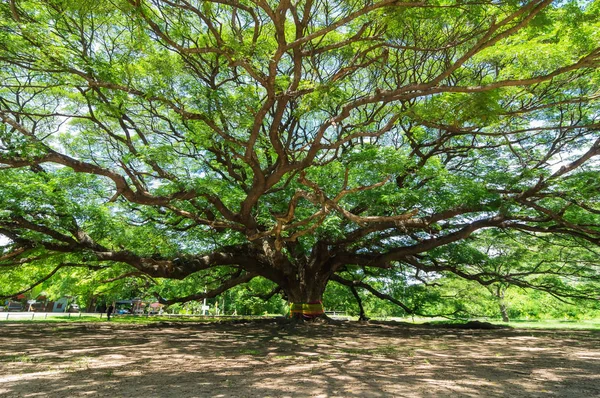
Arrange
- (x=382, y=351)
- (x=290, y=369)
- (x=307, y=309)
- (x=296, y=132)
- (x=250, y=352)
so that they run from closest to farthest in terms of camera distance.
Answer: (x=290, y=369) < (x=250, y=352) < (x=382, y=351) < (x=296, y=132) < (x=307, y=309)

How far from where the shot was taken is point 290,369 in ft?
14.1

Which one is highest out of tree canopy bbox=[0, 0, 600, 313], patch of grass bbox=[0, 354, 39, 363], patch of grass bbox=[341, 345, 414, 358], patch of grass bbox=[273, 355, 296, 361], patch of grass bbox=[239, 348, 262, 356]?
tree canopy bbox=[0, 0, 600, 313]

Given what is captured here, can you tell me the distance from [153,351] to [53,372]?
1.87 m

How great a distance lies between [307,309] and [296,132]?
523cm

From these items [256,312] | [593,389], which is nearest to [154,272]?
[593,389]

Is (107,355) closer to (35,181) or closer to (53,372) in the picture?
(53,372)

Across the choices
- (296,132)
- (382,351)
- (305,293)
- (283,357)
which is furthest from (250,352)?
(296,132)

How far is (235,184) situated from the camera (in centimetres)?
913

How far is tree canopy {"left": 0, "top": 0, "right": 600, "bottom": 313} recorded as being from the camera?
525cm

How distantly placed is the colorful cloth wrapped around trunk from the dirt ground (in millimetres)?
3665

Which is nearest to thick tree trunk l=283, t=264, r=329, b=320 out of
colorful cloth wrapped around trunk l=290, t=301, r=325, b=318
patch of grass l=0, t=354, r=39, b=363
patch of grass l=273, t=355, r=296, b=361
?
colorful cloth wrapped around trunk l=290, t=301, r=325, b=318

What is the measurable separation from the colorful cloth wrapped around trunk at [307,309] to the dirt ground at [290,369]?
3665 mm

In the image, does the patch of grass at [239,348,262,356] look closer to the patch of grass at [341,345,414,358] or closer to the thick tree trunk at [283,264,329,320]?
the patch of grass at [341,345,414,358]

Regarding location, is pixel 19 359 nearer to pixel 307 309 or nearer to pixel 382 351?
pixel 382 351
